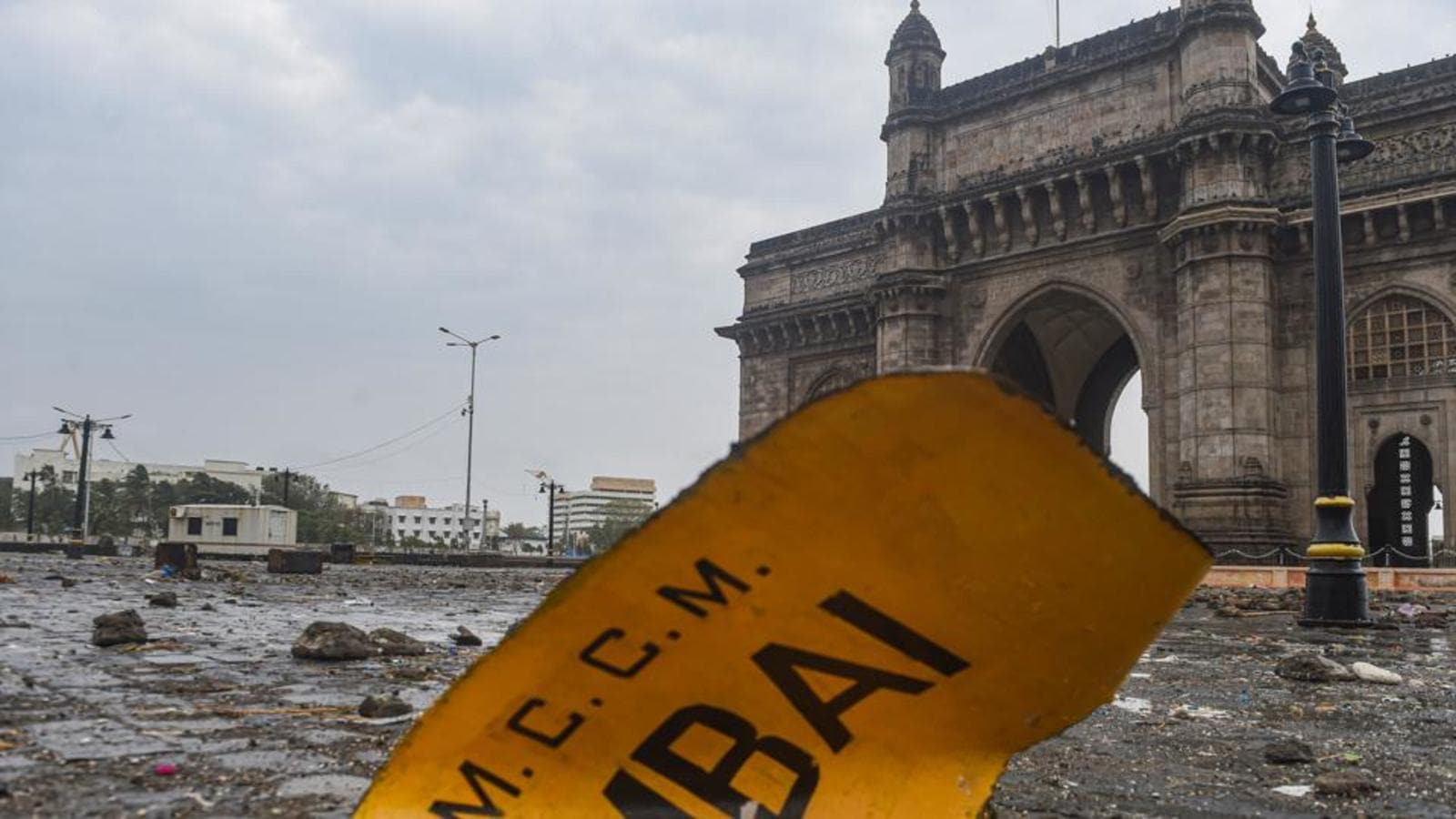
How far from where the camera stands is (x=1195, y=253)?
22141 millimetres

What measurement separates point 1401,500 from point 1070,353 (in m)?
8.73

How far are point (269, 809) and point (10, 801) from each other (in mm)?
576

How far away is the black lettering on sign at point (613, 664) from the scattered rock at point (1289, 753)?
8.21ft

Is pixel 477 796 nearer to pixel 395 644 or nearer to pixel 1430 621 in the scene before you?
pixel 395 644

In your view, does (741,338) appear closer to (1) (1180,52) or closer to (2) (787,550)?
(1) (1180,52)

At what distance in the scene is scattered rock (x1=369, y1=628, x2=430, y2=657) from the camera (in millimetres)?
6160

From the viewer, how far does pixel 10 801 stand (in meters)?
2.43

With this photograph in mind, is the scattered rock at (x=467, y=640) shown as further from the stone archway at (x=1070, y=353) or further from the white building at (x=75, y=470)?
the white building at (x=75, y=470)

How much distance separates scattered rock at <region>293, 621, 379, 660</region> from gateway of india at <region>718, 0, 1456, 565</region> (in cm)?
1822

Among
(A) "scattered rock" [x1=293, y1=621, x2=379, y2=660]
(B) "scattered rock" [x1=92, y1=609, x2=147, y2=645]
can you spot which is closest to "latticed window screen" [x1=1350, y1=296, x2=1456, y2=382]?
(A) "scattered rock" [x1=293, y1=621, x2=379, y2=660]

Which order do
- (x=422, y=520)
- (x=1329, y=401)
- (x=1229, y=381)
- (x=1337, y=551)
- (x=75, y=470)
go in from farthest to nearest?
(x=422, y=520) < (x=75, y=470) < (x=1229, y=381) < (x=1329, y=401) < (x=1337, y=551)

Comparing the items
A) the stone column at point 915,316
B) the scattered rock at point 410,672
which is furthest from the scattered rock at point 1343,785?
the stone column at point 915,316

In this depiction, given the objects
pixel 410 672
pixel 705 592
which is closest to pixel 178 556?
pixel 410 672

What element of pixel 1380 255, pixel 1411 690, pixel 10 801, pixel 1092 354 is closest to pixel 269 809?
pixel 10 801
